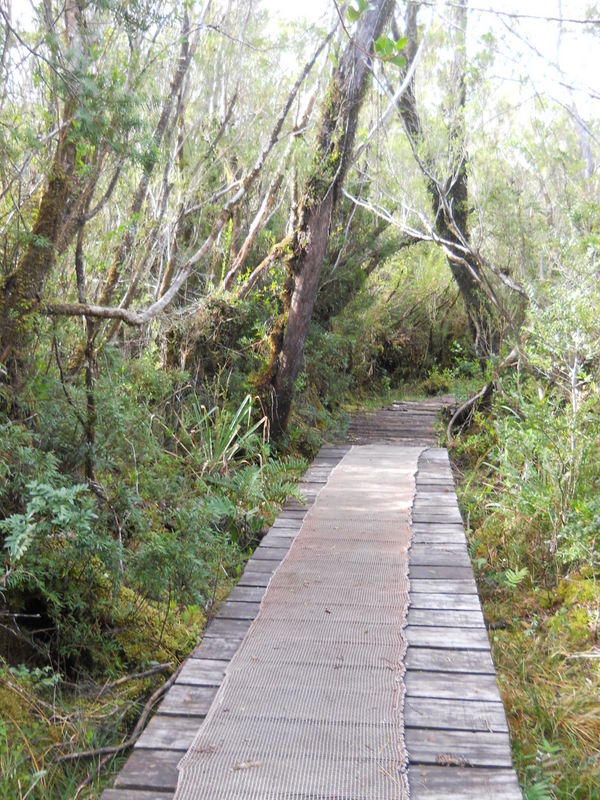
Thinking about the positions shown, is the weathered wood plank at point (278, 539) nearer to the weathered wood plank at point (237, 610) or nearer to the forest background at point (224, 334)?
the forest background at point (224, 334)

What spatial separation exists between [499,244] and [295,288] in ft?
11.3

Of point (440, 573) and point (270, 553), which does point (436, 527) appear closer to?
point (440, 573)

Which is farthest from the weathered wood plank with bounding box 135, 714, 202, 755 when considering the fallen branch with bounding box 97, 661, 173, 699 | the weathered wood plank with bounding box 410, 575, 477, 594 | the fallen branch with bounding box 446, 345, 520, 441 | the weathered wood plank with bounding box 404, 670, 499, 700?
the fallen branch with bounding box 446, 345, 520, 441

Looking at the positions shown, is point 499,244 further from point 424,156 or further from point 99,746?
point 99,746

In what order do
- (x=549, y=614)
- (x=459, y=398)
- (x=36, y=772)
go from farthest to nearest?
(x=459, y=398), (x=549, y=614), (x=36, y=772)

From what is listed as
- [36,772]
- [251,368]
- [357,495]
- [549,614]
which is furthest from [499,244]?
[36,772]

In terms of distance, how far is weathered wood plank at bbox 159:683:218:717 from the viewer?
8.96ft

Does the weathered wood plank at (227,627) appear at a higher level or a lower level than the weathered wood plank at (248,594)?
higher

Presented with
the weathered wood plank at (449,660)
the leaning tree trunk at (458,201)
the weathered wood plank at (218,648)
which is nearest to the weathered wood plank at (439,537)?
the weathered wood plank at (449,660)

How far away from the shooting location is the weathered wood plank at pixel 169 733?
2480mm

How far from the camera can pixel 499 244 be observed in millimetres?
9453

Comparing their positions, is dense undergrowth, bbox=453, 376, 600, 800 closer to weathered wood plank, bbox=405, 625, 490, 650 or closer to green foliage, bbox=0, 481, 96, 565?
weathered wood plank, bbox=405, 625, 490, 650

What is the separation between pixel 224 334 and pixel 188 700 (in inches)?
191

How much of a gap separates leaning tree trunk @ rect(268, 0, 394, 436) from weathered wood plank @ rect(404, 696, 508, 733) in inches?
188
